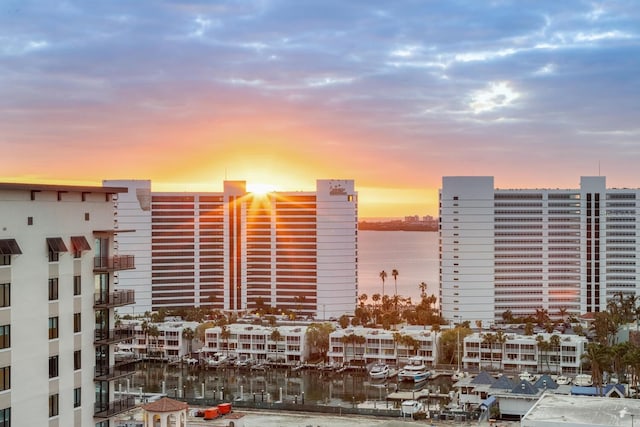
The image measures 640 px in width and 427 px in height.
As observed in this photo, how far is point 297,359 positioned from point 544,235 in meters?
27.8

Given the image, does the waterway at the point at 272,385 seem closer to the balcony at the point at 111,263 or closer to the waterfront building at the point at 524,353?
the waterfront building at the point at 524,353

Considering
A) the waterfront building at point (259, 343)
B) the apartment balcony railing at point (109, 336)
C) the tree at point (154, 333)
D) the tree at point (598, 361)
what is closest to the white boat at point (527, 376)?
the tree at point (598, 361)

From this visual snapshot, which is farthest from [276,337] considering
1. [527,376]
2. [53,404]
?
[53,404]

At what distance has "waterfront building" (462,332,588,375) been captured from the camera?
47.3 metres

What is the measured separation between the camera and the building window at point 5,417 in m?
13.6

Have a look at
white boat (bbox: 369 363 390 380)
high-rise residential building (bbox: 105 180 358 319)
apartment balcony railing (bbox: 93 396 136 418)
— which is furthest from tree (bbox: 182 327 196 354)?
apartment balcony railing (bbox: 93 396 136 418)

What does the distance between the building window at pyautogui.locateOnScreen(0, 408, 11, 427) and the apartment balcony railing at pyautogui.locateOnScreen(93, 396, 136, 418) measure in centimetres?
213

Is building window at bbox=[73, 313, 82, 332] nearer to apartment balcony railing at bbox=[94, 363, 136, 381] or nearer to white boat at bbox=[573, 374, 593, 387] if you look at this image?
apartment balcony railing at bbox=[94, 363, 136, 381]

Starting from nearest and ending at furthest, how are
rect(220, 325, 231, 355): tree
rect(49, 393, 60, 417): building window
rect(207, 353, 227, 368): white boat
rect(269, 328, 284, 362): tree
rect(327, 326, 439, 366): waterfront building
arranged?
rect(49, 393, 60, 417): building window
rect(327, 326, 439, 366): waterfront building
rect(207, 353, 227, 368): white boat
rect(269, 328, 284, 362): tree
rect(220, 325, 231, 355): tree

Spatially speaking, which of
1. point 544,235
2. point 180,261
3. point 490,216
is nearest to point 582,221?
point 544,235

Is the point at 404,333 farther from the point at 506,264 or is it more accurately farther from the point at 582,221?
the point at 582,221

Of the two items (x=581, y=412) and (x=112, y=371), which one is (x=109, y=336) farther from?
(x=581, y=412)

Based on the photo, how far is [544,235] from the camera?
68688mm

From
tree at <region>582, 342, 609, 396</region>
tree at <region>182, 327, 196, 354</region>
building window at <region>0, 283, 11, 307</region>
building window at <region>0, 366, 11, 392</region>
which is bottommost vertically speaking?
tree at <region>182, 327, 196, 354</region>
